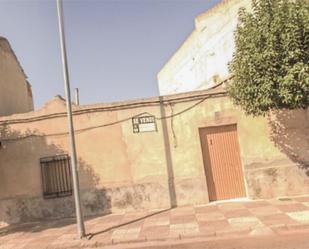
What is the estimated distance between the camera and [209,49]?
17.2m

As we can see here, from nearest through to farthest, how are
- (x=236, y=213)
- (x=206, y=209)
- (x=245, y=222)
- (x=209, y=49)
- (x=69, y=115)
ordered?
(x=245, y=222) → (x=69, y=115) → (x=236, y=213) → (x=206, y=209) → (x=209, y=49)

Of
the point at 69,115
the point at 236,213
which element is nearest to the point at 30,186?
the point at 69,115

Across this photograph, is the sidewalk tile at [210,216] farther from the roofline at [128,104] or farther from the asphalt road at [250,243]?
the roofline at [128,104]

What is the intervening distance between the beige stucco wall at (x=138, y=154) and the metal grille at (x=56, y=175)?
20 cm

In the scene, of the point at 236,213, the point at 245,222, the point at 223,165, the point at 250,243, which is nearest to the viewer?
the point at 250,243

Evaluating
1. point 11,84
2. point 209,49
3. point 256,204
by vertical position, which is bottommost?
point 256,204

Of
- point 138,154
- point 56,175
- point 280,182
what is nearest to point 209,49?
point 138,154

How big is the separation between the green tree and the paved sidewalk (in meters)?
2.61

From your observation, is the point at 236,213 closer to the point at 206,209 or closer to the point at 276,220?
the point at 206,209

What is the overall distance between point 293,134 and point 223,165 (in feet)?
7.42

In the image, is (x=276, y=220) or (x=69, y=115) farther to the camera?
(x=69, y=115)

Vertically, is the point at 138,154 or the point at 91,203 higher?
the point at 138,154

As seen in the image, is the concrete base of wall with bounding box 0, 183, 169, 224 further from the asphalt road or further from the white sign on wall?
the asphalt road

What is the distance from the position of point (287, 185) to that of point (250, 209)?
1.86m
